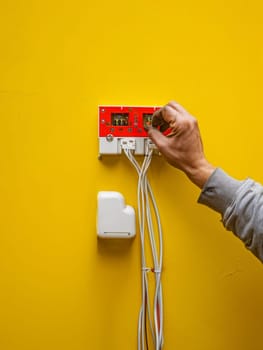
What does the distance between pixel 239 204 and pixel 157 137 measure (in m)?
0.23

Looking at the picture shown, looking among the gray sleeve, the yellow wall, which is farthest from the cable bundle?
the gray sleeve

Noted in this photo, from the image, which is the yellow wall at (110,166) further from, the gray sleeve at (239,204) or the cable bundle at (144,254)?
the gray sleeve at (239,204)

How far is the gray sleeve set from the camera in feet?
2.74

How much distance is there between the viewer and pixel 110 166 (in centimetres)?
101

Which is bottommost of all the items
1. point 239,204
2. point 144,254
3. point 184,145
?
point 144,254

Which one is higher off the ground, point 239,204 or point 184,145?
point 184,145

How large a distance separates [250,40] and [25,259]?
0.72 meters

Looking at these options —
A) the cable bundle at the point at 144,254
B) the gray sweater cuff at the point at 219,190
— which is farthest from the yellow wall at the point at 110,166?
the gray sweater cuff at the point at 219,190

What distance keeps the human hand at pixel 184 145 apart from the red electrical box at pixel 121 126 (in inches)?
2.4

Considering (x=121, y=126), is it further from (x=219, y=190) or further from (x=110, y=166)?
(x=219, y=190)

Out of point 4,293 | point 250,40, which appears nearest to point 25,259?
point 4,293

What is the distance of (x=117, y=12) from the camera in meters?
1.02

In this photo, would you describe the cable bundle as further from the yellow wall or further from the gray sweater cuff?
the gray sweater cuff

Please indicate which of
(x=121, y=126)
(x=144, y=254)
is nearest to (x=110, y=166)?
(x=121, y=126)
